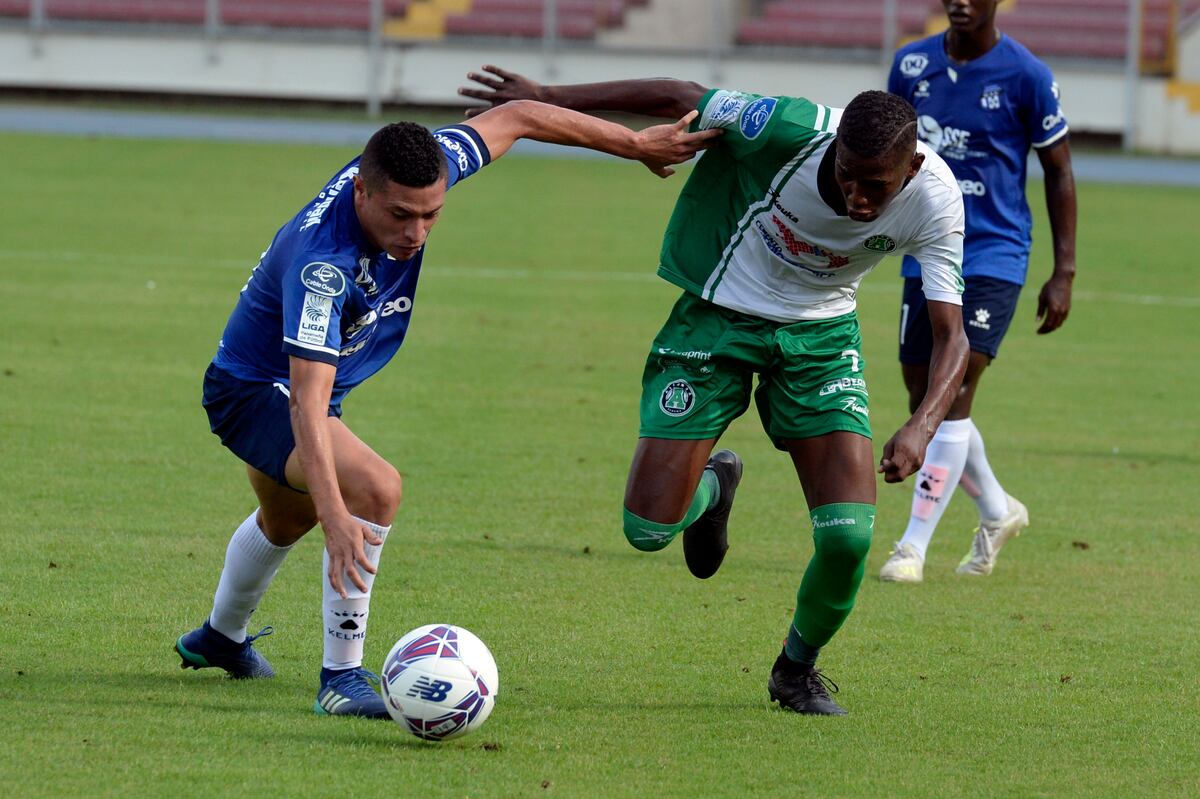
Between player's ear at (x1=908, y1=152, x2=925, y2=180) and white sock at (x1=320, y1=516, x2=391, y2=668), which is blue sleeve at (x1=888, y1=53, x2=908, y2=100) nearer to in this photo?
player's ear at (x1=908, y1=152, x2=925, y2=180)

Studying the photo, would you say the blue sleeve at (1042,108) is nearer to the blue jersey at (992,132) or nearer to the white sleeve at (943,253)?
the blue jersey at (992,132)

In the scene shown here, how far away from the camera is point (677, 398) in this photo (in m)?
5.50

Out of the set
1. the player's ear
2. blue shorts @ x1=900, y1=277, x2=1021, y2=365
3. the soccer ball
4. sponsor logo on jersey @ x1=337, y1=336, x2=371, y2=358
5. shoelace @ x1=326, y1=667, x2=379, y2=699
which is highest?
the player's ear

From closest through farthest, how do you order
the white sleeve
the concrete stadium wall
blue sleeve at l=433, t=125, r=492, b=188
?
blue sleeve at l=433, t=125, r=492, b=188 < the white sleeve < the concrete stadium wall

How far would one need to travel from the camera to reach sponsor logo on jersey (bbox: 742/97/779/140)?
5.31 m

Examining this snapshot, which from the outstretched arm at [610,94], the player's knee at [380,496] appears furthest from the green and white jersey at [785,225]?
the player's knee at [380,496]

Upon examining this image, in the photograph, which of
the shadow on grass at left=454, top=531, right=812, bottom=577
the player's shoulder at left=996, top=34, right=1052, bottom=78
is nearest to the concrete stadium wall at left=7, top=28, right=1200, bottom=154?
the player's shoulder at left=996, top=34, right=1052, bottom=78

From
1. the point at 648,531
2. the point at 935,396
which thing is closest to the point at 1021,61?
the point at 935,396

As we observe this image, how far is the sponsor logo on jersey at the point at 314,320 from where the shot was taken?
4.35m

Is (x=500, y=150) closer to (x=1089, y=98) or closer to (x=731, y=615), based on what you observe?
(x=731, y=615)

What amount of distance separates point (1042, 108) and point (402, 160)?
3572 mm

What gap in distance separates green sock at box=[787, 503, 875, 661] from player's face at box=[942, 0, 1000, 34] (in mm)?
2764

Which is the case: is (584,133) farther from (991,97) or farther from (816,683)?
(991,97)

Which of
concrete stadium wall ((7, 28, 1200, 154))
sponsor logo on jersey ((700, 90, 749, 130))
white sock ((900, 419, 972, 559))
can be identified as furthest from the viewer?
concrete stadium wall ((7, 28, 1200, 154))
